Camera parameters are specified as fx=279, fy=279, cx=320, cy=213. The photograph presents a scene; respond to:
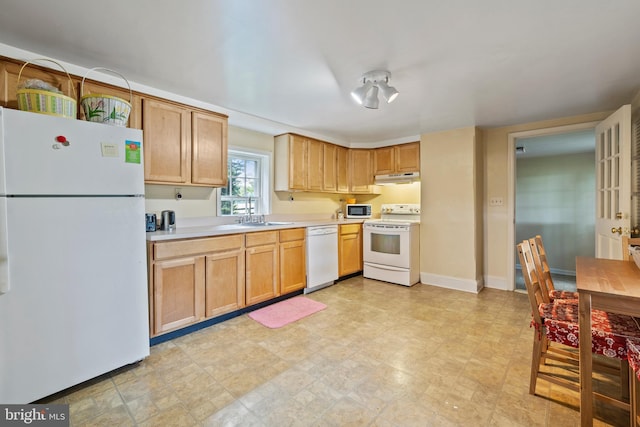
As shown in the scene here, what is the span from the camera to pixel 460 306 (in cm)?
320

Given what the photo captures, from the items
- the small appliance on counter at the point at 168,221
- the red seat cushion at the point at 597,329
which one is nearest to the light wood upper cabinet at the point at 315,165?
the small appliance on counter at the point at 168,221

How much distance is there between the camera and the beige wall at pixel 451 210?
373cm

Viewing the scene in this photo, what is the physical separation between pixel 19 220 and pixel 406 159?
4.28 meters

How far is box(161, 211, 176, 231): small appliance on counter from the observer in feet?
9.00

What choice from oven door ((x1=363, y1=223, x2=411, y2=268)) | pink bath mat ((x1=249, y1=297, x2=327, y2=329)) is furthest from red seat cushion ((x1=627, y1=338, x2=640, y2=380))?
oven door ((x1=363, y1=223, x2=411, y2=268))

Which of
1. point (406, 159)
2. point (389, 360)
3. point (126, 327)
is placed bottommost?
point (389, 360)

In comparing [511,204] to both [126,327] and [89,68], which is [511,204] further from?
[89,68]

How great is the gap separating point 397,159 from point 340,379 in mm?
3490

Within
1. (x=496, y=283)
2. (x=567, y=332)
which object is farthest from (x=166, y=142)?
(x=496, y=283)

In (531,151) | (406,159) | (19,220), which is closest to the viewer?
(19,220)

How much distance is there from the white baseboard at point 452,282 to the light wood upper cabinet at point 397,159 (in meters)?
1.62

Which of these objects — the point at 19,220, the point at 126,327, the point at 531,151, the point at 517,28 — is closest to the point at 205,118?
the point at 19,220

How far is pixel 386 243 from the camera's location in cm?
415

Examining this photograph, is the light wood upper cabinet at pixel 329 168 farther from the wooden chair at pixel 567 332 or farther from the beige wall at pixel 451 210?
the wooden chair at pixel 567 332
